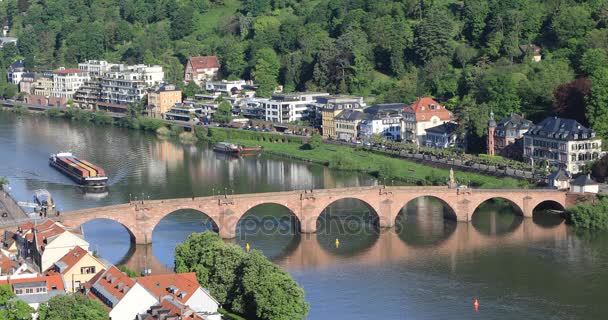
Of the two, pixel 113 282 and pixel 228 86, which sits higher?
pixel 228 86

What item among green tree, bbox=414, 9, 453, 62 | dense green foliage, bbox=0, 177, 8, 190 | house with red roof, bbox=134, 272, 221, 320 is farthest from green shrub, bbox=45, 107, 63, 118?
house with red roof, bbox=134, 272, 221, 320

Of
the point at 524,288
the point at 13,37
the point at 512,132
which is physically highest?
the point at 13,37

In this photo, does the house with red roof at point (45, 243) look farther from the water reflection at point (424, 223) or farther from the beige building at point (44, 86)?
the beige building at point (44, 86)

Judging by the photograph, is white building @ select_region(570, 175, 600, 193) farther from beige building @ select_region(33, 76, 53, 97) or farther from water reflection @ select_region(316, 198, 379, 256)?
beige building @ select_region(33, 76, 53, 97)

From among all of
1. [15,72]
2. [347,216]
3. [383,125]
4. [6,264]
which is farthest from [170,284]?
[15,72]

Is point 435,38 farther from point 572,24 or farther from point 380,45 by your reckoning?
point 572,24

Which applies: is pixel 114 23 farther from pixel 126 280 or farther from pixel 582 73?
pixel 126 280

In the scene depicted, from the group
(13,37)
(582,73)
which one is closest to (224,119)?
(582,73)

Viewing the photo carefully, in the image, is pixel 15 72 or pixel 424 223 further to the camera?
pixel 15 72
